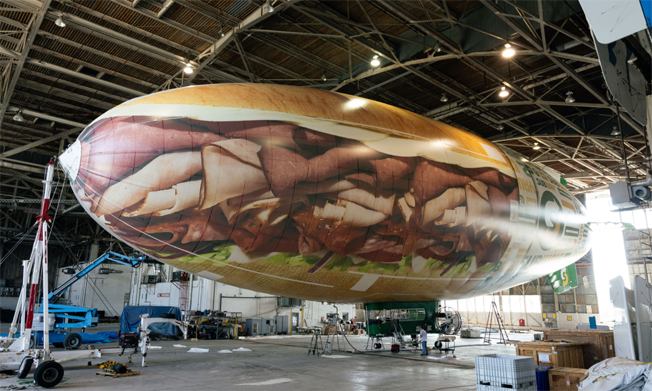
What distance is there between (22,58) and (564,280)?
23.8 m

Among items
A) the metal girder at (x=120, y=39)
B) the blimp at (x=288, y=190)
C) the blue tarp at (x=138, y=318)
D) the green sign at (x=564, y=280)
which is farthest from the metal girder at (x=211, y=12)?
the blue tarp at (x=138, y=318)

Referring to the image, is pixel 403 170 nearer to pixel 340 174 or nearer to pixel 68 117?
pixel 340 174

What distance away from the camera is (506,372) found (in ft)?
26.1

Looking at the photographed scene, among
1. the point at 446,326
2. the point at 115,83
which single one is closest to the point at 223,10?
the point at 115,83

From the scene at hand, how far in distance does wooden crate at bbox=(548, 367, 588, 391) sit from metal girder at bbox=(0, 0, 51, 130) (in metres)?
17.8

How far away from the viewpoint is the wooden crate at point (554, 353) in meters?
9.35

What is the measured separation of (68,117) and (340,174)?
22670 mm

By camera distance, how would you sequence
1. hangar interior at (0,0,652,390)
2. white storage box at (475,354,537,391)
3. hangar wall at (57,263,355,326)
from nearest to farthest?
white storage box at (475,354,537,391) < hangar interior at (0,0,652,390) < hangar wall at (57,263,355,326)

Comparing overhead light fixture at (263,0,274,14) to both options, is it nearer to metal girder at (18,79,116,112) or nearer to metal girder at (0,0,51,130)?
metal girder at (0,0,51,130)

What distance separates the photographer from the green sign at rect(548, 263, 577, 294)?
701 inches

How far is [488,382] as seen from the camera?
8.18 meters

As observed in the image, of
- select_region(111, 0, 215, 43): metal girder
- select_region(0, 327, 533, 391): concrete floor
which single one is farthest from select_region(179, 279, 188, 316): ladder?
select_region(111, 0, 215, 43): metal girder

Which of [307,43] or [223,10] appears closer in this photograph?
[223,10]

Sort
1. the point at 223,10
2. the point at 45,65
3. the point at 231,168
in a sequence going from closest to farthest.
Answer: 1. the point at 231,168
2. the point at 223,10
3. the point at 45,65
